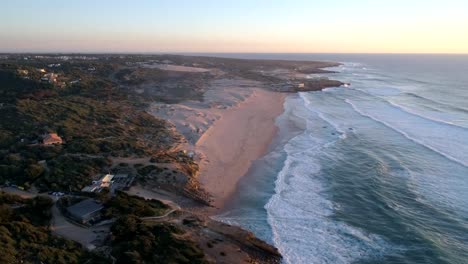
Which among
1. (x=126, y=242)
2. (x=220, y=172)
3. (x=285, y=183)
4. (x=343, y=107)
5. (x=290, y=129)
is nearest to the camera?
(x=126, y=242)

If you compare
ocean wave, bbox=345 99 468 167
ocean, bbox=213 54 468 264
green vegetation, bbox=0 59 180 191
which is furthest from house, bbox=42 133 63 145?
ocean wave, bbox=345 99 468 167

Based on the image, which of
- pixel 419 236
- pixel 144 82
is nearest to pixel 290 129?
pixel 419 236

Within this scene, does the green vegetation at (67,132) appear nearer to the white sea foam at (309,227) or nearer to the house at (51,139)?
the house at (51,139)

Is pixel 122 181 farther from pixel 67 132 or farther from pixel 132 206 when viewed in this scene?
pixel 67 132

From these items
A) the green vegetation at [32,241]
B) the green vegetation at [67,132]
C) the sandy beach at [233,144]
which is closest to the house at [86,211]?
the green vegetation at [32,241]

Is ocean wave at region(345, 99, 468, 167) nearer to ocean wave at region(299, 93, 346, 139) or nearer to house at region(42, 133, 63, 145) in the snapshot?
ocean wave at region(299, 93, 346, 139)

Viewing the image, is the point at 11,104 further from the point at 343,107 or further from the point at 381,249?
the point at 343,107
